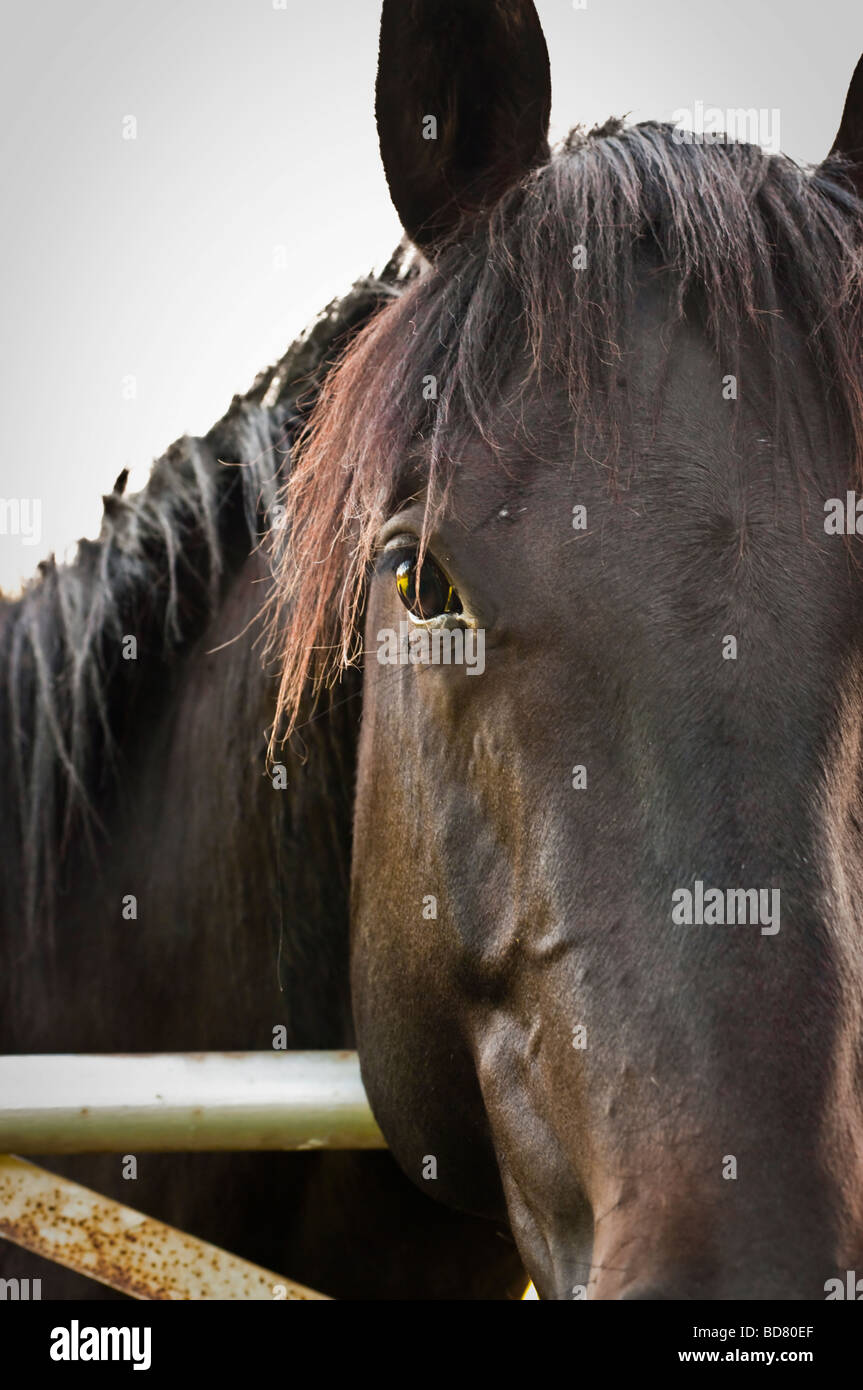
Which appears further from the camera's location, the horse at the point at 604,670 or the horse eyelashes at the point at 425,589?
the horse eyelashes at the point at 425,589

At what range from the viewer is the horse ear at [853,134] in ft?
5.98

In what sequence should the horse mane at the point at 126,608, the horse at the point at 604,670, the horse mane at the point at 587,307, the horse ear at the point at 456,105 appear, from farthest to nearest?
the horse mane at the point at 126,608 → the horse ear at the point at 456,105 → the horse mane at the point at 587,307 → the horse at the point at 604,670

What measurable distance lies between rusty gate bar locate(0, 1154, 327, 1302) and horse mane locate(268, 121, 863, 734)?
97 cm

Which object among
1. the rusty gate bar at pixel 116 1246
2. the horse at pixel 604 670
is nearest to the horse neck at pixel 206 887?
the horse at pixel 604 670

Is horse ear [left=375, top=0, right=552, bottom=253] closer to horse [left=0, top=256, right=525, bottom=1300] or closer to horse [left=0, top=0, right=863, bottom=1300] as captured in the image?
horse [left=0, top=0, right=863, bottom=1300]

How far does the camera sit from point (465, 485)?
156 cm

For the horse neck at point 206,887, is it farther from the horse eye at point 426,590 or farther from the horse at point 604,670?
the horse eye at point 426,590

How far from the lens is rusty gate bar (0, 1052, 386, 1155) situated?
1824 millimetres

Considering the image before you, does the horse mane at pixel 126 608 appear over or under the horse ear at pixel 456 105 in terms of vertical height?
under

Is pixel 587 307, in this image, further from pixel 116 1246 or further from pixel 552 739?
pixel 116 1246

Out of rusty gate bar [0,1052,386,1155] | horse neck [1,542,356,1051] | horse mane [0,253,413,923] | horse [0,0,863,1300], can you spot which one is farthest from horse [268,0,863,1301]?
horse mane [0,253,413,923]

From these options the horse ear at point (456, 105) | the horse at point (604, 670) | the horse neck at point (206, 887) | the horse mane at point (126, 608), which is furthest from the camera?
the horse mane at point (126, 608)

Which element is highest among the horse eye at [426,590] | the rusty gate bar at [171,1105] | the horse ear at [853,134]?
the horse ear at [853,134]
